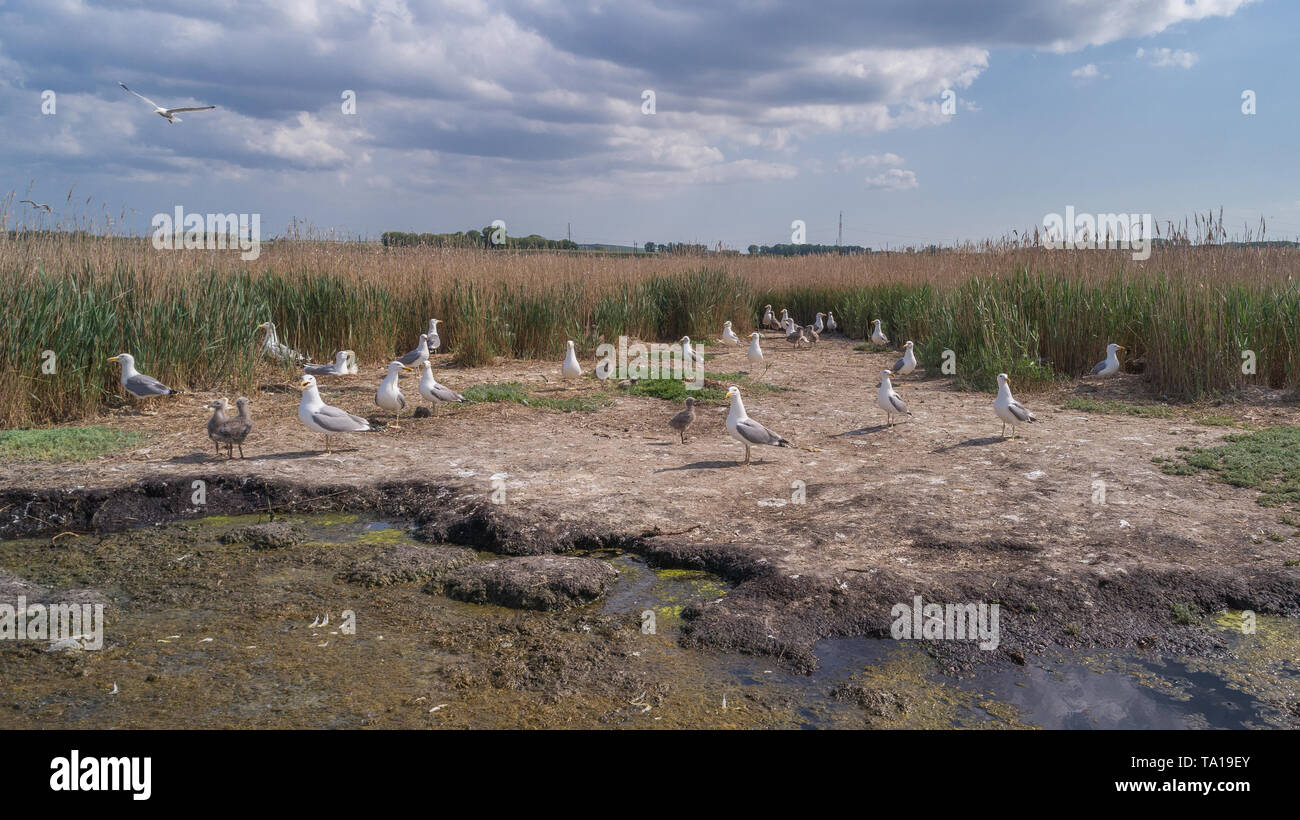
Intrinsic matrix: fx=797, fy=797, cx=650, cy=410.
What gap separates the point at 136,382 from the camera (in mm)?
9375

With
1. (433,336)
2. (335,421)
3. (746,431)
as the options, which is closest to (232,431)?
(335,421)

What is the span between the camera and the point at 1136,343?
12.6m

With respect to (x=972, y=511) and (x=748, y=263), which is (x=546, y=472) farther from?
(x=748, y=263)

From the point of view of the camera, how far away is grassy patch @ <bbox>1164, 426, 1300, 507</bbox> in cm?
661

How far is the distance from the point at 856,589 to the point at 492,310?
11.2 m

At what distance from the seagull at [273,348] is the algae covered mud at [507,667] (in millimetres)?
7078

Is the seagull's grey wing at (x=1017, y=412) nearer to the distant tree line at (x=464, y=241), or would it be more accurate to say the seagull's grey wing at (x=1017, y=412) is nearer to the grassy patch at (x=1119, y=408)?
the grassy patch at (x=1119, y=408)

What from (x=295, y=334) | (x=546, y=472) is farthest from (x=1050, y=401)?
(x=295, y=334)

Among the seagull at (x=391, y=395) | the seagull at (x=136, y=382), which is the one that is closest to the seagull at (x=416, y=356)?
the seagull at (x=391, y=395)

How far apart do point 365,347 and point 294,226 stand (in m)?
3.62

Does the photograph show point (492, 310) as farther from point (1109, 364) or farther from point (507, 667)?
point (507, 667)

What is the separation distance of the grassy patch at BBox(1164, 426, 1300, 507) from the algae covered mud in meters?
2.63

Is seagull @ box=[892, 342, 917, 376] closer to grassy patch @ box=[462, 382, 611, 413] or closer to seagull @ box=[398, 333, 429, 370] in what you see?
grassy patch @ box=[462, 382, 611, 413]
